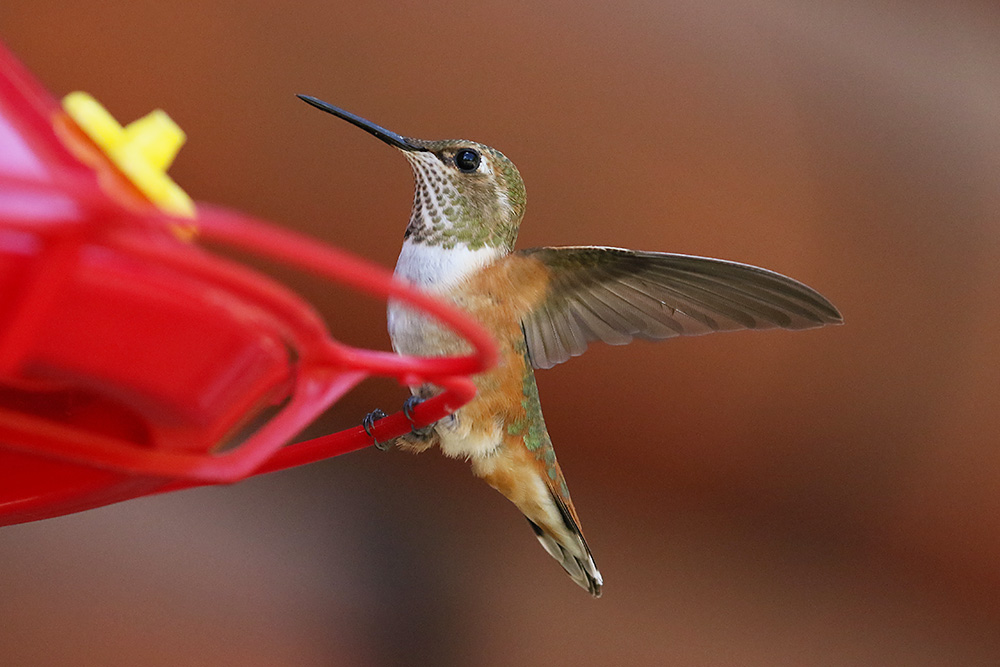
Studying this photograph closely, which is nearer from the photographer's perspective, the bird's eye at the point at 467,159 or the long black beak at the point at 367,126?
the long black beak at the point at 367,126

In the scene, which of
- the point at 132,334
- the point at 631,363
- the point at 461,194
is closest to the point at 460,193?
the point at 461,194

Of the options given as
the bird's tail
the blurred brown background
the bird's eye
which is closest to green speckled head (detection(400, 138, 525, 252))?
the bird's eye

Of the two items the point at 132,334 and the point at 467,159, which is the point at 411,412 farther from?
the point at 467,159

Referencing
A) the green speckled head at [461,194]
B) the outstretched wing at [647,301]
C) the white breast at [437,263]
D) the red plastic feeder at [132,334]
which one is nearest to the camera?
the red plastic feeder at [132,334]

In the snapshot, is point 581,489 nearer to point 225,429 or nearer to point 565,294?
point 565,294

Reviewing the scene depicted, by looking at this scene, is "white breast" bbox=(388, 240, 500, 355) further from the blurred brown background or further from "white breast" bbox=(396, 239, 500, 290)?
the blurred brown background

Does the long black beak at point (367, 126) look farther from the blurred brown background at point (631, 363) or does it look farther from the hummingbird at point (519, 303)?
the blurred brown background at point (631, 363)

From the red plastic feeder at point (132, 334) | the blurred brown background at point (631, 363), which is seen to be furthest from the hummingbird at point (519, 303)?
the red plastic feeder at point (132, 334)
